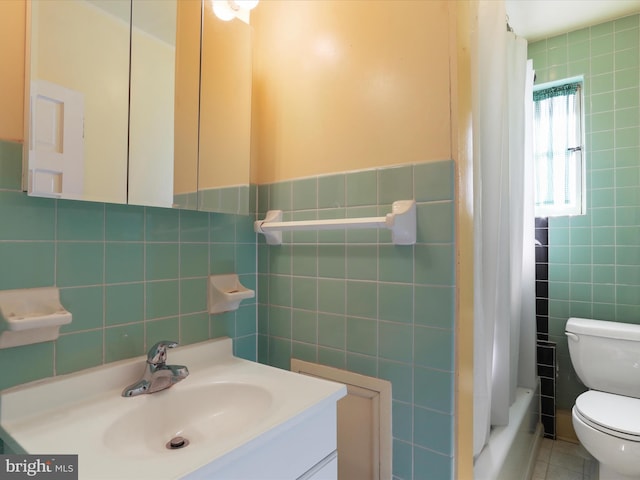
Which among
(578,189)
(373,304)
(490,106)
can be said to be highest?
(490,106)

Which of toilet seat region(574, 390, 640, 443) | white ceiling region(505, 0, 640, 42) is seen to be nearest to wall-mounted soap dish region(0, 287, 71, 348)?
toilet seat region(574, 390, 640, 443)

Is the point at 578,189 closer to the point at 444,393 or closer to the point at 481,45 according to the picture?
the point at 481,45

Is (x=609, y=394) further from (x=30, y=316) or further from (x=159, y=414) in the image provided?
(x=30, y=316)

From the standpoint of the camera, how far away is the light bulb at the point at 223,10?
3.59 feet

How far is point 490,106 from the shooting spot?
1340 mm

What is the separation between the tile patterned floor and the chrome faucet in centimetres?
184

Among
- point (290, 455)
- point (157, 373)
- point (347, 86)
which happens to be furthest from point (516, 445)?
point (347, 86)

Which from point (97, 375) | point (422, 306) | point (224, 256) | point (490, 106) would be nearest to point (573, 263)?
point (490, 106)

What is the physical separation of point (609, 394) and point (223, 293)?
184cm

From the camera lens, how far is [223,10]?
113 centimetres

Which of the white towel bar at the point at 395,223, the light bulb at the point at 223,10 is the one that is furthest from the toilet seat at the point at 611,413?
the light bulb at the point at 223,10

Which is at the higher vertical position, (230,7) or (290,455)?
(230,7)

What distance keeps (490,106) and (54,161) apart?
4.60ft

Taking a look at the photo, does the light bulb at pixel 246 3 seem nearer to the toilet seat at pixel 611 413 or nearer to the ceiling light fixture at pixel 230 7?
the ceiling light fixture at pixel 230 7
